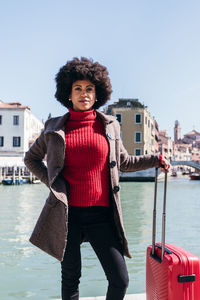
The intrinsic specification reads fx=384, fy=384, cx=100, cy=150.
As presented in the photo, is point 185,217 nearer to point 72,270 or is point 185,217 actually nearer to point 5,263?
point 5,263

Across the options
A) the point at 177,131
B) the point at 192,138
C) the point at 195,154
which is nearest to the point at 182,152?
the point at 195,154

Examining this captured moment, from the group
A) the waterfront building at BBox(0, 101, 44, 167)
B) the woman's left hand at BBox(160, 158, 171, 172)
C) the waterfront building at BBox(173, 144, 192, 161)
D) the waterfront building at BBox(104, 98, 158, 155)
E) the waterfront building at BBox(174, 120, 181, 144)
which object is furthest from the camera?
the waterfront building at BBox(174, 120, 181, 144)

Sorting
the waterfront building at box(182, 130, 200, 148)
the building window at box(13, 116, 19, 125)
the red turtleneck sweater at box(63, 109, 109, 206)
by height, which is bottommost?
the red turtleneck sweater at box(63, 109, 109, 206)

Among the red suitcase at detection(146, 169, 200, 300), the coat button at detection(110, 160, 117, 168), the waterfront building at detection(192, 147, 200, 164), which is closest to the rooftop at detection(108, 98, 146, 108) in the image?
the coat button at detection(110, 160, 117, 168)

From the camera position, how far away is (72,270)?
1837 mm

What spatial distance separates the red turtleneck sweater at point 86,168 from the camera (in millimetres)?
1849

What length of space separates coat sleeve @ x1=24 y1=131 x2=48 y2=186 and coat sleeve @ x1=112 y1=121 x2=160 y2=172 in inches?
16.2

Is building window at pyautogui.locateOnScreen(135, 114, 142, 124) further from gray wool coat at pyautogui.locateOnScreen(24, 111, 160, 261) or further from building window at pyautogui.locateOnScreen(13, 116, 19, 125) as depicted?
gray wool coat at pyautogui.locateOnScreen(24, 111, 160, 261)

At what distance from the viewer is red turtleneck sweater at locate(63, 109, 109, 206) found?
1.85 m

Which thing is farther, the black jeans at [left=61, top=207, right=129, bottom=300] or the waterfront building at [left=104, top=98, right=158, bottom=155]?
the waterfront building at [left=104, top=98, right=158, bottom=155]

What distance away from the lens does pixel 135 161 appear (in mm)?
2113

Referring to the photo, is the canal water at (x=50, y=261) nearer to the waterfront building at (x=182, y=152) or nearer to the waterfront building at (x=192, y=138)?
the waterfront building at (x=182, y=152)

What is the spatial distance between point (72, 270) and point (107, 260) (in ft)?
0.62

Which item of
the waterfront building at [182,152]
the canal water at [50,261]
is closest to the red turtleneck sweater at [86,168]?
the canal water at [50,261]
